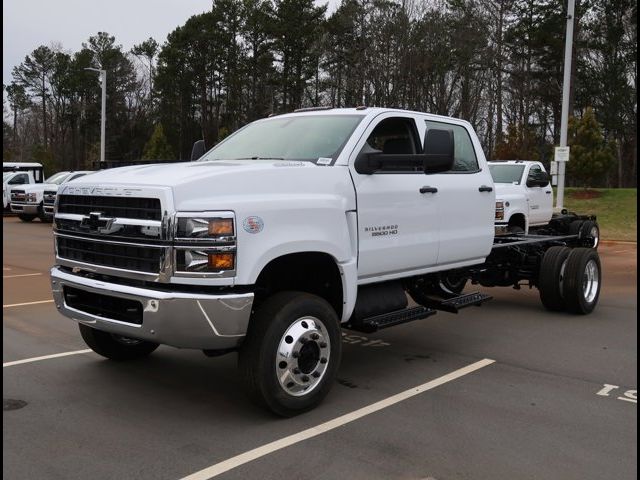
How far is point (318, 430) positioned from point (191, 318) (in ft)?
3.80

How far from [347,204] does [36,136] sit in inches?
2900

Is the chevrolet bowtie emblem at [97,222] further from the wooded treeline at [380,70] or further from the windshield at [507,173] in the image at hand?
the wooded treeline at [380,70]

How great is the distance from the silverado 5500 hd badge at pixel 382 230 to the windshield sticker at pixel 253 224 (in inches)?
43.3

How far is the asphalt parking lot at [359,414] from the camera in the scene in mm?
3885

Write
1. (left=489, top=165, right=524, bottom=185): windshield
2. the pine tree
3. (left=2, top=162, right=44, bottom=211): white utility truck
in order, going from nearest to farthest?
(left=489, top=165, right=524, bottom=185): windshield, (left=2, top=162, right=44, bottom=211): white utility truck, the pine tree

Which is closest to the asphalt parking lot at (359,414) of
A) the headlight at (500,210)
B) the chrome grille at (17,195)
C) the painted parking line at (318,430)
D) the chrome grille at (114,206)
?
the painted parking line at (318,430)

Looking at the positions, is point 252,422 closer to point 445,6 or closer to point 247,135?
point 247,135

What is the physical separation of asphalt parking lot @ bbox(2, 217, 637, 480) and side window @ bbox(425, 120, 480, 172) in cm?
183

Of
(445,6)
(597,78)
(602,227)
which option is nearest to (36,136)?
(445,6)

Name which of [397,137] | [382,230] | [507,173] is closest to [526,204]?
[507,173]

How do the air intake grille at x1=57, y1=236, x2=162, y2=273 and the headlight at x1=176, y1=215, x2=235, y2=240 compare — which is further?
the air intake grille at x1=57, y1=236, x2=162, y2=273

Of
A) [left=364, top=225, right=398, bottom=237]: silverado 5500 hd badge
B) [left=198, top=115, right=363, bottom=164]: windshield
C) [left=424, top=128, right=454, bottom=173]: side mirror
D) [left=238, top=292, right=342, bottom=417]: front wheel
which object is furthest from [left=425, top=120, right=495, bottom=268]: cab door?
[left=238, top=292, right=342, bottom=417]: front wheel

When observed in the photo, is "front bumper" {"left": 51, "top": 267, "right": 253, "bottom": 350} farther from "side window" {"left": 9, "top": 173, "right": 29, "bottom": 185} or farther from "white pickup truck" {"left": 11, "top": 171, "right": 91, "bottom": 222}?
"side window" {"left": 9, "top": 173, "right": 29, "bottom": 185}

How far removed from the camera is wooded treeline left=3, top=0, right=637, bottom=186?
114 feet
